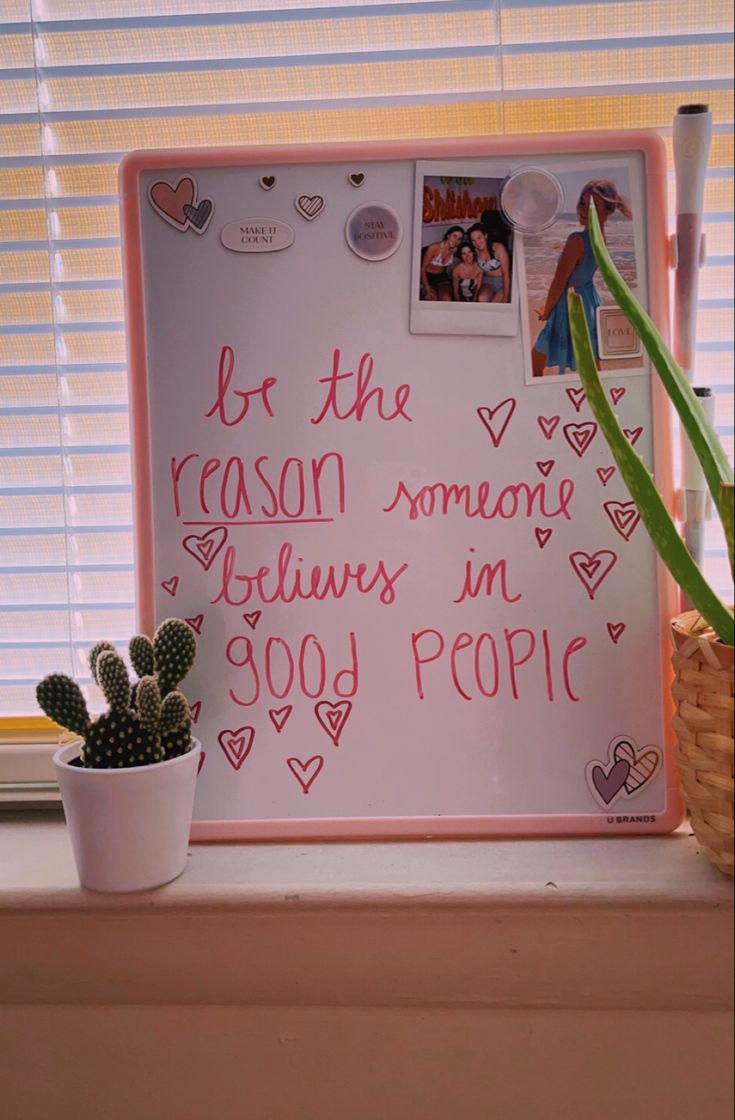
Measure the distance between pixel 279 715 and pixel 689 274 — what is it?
1.75 ft

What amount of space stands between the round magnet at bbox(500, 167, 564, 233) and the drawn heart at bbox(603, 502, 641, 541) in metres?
0.25

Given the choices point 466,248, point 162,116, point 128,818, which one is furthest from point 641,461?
point 162,116

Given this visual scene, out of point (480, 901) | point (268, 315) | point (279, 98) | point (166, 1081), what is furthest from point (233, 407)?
point (166, 1081)

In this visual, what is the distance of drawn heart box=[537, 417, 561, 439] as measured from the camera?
0.89m

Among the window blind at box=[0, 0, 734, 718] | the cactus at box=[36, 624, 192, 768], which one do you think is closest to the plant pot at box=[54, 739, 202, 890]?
the cactus at box=[36, 624, 192, 768]

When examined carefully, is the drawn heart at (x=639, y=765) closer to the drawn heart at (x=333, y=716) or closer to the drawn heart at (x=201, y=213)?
the drawn heart at (x=333, y=716)

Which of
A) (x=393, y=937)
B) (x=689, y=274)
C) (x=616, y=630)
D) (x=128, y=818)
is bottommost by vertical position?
(x=393, y=937)

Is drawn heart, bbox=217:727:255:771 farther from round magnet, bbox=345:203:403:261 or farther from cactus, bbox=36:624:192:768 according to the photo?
round magnet, bbox=345:203:403:261

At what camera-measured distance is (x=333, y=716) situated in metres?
0.89

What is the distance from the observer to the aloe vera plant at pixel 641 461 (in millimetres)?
720

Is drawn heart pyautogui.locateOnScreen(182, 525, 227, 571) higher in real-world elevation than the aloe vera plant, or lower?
lower

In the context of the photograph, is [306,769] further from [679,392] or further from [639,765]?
[679,392]

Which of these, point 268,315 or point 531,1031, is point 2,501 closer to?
point 268,315

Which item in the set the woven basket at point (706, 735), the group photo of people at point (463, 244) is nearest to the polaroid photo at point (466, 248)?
the group photo of people at point (463, 244)
